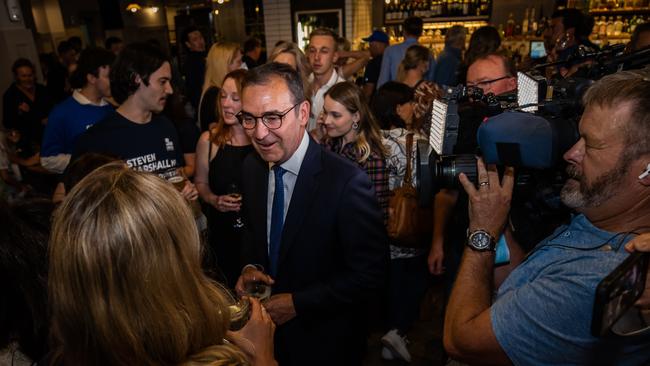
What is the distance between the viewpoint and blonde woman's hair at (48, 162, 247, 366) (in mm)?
763

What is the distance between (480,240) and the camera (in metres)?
1.26

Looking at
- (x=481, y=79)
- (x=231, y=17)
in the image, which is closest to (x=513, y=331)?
(x=481, y=79)

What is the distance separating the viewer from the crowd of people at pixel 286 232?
31.2 inches

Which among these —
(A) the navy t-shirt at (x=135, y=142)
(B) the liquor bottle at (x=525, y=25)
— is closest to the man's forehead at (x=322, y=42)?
(A) the navy t-shirt at (x=135, y=142)

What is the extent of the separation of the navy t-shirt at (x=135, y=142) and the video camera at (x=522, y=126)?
1.55 metres

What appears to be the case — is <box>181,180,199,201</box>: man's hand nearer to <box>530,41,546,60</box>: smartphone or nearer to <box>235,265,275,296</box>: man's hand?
<box>235,265,275,296</box>: man's hand

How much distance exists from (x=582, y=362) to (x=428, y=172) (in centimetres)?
68

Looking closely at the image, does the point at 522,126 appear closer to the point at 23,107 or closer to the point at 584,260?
the point at 584,260

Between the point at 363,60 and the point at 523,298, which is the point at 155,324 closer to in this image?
the point at 523,298

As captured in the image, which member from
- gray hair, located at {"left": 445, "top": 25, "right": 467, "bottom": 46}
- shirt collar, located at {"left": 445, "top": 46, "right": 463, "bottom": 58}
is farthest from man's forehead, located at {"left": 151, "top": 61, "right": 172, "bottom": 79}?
gray hair, located at {"left": 445, "top": 25, "right": 467, "bottom": 46}

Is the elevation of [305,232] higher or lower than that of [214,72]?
lower

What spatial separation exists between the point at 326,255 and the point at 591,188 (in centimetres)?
93

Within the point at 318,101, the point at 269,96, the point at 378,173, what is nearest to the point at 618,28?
the point at 318,101

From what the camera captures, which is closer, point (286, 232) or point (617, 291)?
point (617, 291)
